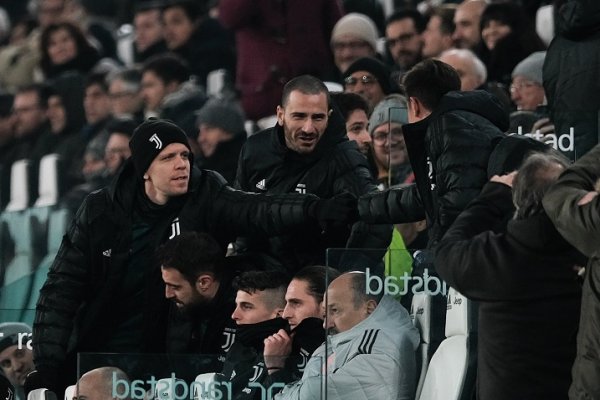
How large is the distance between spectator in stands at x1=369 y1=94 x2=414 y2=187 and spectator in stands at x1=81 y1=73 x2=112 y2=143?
5898 millimetres

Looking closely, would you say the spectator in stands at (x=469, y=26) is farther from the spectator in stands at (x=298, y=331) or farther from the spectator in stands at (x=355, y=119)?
the spectator in stands at (x=298, y=331)

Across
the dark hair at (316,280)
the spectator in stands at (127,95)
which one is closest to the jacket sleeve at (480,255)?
the dark hair at (316,280)

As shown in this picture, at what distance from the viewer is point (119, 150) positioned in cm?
1609

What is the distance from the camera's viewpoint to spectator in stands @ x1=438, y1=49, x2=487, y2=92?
13.0 m

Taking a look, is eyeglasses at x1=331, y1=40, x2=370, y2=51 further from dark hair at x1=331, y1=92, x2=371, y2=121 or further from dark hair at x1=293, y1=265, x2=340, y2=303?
dark hair at x1=293, y1=265, x2=340, y2=303

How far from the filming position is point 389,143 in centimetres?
1179

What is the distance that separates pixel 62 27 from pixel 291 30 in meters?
4.29

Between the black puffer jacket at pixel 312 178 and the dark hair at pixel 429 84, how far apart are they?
3.08ft

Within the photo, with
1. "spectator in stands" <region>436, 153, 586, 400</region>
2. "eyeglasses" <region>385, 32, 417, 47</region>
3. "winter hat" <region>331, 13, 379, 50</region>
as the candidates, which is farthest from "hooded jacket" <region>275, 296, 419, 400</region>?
"eyeglasses" <region>385, 32, 417, 47</region>

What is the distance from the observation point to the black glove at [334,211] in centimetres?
1058

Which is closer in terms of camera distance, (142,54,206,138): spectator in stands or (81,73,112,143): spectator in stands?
(142,54,206,138): spectator in stands

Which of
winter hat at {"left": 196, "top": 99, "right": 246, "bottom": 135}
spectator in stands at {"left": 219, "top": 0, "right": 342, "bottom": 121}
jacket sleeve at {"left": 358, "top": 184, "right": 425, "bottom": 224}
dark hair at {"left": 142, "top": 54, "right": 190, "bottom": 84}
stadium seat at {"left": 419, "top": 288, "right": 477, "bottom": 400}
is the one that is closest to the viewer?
stadium seat at {"left": 419, "top": 288, "right": 477, "bottom": 400}

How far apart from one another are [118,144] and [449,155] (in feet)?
21.9

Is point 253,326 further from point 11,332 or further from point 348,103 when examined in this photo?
point 348,103
